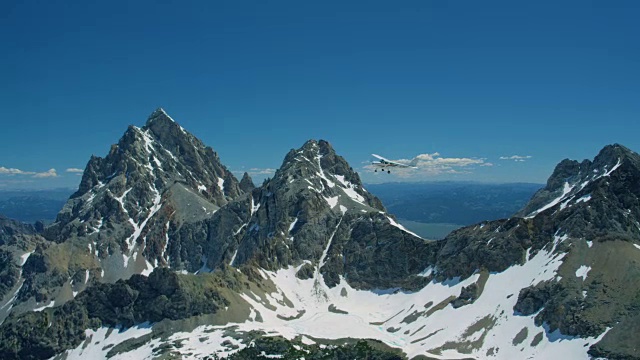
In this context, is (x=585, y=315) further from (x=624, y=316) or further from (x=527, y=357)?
(x=527, y=357)

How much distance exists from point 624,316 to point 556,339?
24.5m

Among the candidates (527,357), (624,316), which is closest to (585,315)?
(624,316)

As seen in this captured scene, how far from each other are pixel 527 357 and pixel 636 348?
35.4 meters

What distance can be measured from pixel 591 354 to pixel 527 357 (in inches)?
864

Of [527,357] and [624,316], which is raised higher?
[624,316]

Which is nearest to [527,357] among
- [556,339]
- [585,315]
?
[556,339]

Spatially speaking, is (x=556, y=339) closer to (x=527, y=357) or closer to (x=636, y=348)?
(x=527, y=357)

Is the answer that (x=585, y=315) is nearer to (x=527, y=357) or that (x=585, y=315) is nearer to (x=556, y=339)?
(x=556, y=339)

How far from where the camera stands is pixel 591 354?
183m

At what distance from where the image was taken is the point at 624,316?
192625 mm

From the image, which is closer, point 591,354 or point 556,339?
point 591,354

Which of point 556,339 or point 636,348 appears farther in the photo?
point 556,339

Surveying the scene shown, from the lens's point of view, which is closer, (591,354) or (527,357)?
(591,354)

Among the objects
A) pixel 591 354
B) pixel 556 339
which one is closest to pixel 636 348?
pixel 591 354
